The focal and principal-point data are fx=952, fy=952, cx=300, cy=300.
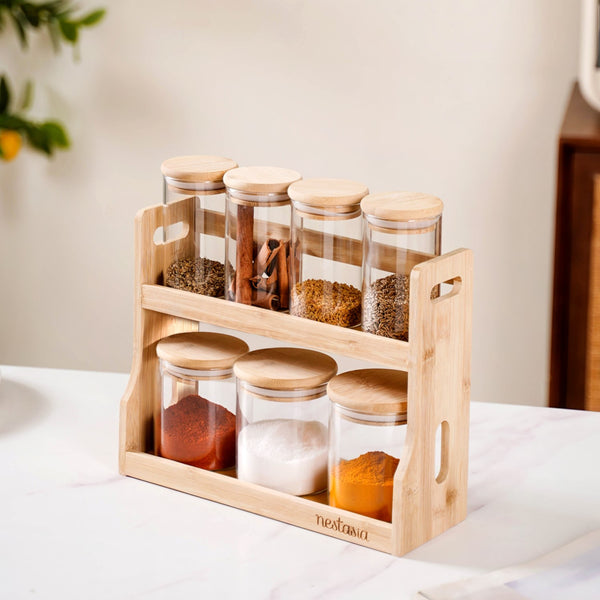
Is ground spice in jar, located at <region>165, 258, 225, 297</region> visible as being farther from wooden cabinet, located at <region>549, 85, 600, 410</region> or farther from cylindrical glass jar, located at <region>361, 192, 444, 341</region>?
wooden cabinet, located at <region>549, 85, 600, 410</region>

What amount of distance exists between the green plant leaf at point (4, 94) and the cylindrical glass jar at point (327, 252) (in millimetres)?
2064

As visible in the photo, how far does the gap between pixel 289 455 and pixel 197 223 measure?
1.06ft

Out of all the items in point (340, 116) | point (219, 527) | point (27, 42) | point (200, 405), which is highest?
point (27, 42)

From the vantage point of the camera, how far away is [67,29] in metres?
2.80

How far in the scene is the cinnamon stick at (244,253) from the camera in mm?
1145

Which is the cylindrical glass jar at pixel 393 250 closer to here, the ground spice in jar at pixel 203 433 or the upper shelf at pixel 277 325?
the upper shelf at pixel 277 325

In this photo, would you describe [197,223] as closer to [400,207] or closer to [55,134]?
[400,207]

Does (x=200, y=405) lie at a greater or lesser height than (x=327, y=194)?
lesser

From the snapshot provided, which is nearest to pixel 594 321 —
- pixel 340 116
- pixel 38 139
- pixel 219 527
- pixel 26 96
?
pixel 340 116

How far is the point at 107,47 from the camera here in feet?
9.62

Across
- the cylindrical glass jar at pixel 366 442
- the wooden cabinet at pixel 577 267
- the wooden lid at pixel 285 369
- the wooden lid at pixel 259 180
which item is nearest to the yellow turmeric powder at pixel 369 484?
the cylindrical glass jar at pixel 366 442

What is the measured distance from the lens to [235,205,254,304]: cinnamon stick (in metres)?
1.14

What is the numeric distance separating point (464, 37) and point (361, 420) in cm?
180

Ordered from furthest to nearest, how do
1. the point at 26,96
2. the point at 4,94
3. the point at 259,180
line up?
the point at 26,96 < the point at 4,94 < the point at 259,180
